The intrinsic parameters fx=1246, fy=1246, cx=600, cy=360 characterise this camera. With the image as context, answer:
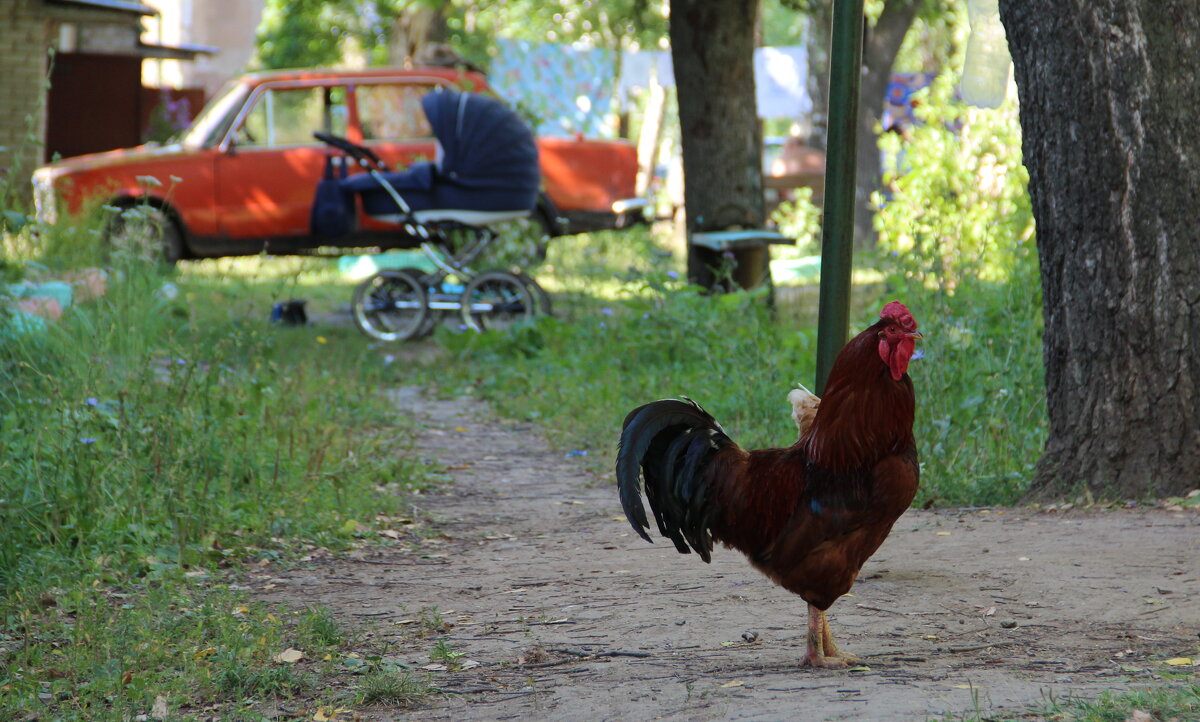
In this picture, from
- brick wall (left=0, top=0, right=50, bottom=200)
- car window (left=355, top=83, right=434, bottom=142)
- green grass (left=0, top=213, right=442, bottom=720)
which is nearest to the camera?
green grass (left=0, top=213, right=442, bottom=720)

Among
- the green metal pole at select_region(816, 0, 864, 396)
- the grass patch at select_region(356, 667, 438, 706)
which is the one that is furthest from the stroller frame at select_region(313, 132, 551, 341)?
the grass patch at select_region(356, 667, 438, 706)

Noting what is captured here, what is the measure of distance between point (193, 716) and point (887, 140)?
1084cm

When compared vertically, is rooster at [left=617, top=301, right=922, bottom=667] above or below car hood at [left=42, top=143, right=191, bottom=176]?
below

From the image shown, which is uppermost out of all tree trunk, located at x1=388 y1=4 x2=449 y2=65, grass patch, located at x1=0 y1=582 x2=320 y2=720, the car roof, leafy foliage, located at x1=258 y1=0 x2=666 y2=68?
leafy foliage, located at x1=258 y1=0 x2=666 y2=68

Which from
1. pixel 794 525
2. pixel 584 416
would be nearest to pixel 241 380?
pixel 584 416

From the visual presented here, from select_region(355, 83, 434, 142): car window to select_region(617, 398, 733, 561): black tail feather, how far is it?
35.4ft

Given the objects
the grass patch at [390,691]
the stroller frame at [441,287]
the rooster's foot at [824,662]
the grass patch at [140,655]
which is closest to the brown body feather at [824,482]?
the rooster's foot at [824,662]

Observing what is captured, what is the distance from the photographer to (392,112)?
1439 cm

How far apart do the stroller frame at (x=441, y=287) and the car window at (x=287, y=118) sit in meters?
2.80

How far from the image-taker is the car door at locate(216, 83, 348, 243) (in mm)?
13766

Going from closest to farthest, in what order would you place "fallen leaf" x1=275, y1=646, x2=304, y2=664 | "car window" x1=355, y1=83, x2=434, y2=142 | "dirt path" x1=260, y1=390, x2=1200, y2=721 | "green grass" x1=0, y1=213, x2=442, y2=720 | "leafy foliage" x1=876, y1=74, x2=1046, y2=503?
1. "dirt path" x1=260, y1=390, x2=1200, y2=721
2. "green grass" x1=0, y1=213, x2=442, y2=720
3. "fallen leaf" x1=275, y1=646, x2=304, y2=664
4. "leafy foliage" x1=876, y1=74, x2=1046, y2=503
5. "car window" x1=355, y1=83, x2=434, y2=142

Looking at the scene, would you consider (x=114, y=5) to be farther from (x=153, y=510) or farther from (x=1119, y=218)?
(x=1119, y=218)

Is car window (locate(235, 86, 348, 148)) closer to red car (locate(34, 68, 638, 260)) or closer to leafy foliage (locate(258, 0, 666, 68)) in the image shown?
red car (locate(34, 68, 638, 260))

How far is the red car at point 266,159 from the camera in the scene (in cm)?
1345
